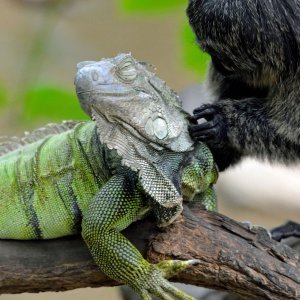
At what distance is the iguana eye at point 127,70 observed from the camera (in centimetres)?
210

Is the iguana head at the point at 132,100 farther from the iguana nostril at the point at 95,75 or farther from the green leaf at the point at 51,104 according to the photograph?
the green leaf at the point at 51,104

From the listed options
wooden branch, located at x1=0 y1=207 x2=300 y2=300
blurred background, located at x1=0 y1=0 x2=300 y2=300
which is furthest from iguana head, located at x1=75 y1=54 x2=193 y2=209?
blurred background, located at x1=0 y1=0 x2=300 y2=300

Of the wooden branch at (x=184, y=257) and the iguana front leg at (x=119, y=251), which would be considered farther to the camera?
the wooden branch at (x=184, y=257)

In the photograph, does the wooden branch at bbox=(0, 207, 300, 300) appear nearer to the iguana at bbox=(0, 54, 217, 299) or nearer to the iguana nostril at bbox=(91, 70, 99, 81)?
the iguana at bbox=(0, 54, 217, 299)

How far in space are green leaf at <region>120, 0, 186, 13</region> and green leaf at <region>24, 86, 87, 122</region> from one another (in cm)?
44

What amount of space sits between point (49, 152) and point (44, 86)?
0.81m

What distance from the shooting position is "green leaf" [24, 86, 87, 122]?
9.77 ft

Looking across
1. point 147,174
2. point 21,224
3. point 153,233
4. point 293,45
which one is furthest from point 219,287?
point 293,45

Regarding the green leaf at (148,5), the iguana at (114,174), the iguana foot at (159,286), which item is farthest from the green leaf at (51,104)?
the iguana foot at (159,286)

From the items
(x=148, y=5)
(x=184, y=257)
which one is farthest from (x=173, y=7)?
(x=184, y=257)

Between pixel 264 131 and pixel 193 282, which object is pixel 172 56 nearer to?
pixel 264 131

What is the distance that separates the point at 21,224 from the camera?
2.30 m

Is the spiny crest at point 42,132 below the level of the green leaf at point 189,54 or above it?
below

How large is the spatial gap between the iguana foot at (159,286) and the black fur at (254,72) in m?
0.49
